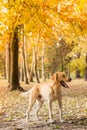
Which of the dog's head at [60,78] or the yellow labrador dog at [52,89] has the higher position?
the dog's head at [60,78]

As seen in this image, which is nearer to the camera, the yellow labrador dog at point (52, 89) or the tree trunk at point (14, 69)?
the yellow labrador dog at point (52, 89)

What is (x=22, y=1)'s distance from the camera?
16922 millimetres


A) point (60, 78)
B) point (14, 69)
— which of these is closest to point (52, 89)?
point (60, 78)

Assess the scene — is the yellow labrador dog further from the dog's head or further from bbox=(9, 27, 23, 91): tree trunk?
bbox=(9, 27, 23, 91): tree trunk

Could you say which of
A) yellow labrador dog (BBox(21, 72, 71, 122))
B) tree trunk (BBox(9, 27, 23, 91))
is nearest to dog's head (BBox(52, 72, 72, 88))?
yellow labrador dog (BBox(21, 72, 71, 122))

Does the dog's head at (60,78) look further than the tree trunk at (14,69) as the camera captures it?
No

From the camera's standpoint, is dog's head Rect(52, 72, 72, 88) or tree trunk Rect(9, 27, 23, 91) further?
tree trunk Rect(9, 27, 23, 91)

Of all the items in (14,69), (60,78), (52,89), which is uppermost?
(14,69)

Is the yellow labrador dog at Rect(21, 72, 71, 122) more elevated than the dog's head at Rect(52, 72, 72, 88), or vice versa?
the dog's head at Rect(52, 72, 72, 88)

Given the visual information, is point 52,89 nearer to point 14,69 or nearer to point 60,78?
point 60,78

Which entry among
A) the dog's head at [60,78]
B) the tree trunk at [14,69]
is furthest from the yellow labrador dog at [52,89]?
the tree trunk at [14,69]

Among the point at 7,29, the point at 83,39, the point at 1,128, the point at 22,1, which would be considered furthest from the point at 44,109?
the point at 83,39

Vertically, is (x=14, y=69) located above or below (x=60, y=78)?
above

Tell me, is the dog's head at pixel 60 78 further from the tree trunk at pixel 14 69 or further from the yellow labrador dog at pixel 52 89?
the tree trunk at pixel 14 69
